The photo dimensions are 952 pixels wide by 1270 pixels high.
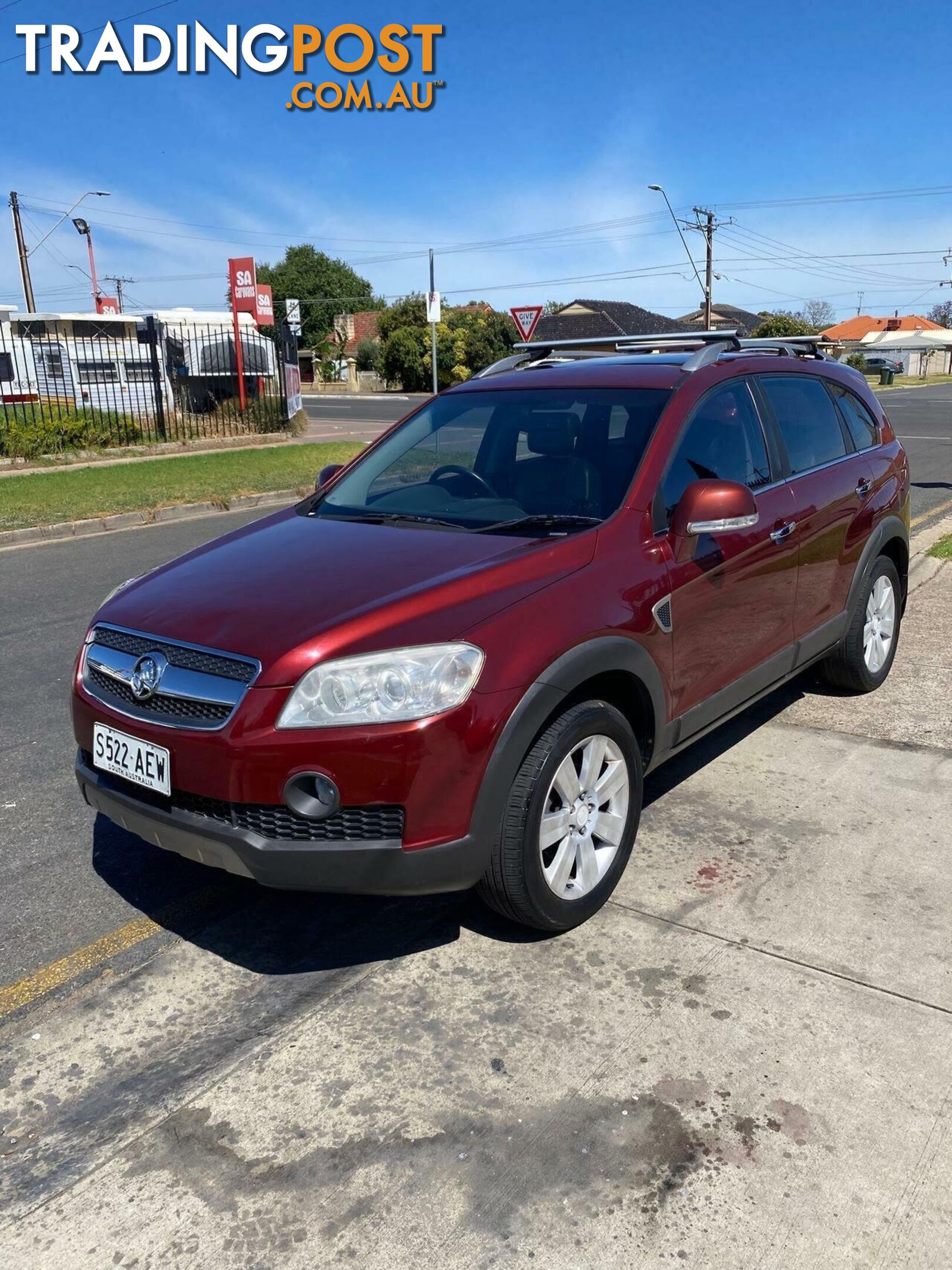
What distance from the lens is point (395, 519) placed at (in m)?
3.76


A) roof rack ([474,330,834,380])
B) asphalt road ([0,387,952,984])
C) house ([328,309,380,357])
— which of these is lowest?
asphalt road ([0,387,952,984])

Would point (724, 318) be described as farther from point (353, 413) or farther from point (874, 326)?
point (353, 413)

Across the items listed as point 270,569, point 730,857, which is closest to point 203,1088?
point 270,569

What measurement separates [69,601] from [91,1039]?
5.32 meters

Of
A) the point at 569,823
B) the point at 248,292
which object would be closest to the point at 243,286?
the point at 248,292

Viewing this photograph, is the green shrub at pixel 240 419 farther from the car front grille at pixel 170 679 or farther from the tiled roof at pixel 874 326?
the tiled roof at pixel 874 326

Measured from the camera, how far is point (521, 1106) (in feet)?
8.28

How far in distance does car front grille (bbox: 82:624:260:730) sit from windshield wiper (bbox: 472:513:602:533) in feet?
3.38

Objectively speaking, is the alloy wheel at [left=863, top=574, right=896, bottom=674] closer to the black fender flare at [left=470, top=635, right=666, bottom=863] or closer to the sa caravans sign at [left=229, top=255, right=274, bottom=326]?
the black fender flare at [left=470, top=635, right=666, bottom=863]

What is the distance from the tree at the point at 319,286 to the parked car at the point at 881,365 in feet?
136

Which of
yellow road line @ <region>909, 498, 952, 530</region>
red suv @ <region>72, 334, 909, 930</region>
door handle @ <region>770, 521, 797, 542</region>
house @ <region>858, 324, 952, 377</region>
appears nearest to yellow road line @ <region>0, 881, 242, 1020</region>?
red suv @ <region>72, 334, 909, 930</region>

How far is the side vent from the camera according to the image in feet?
11.1

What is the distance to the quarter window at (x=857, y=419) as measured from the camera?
5082 millimetres

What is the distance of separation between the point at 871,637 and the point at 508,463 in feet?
8.00
